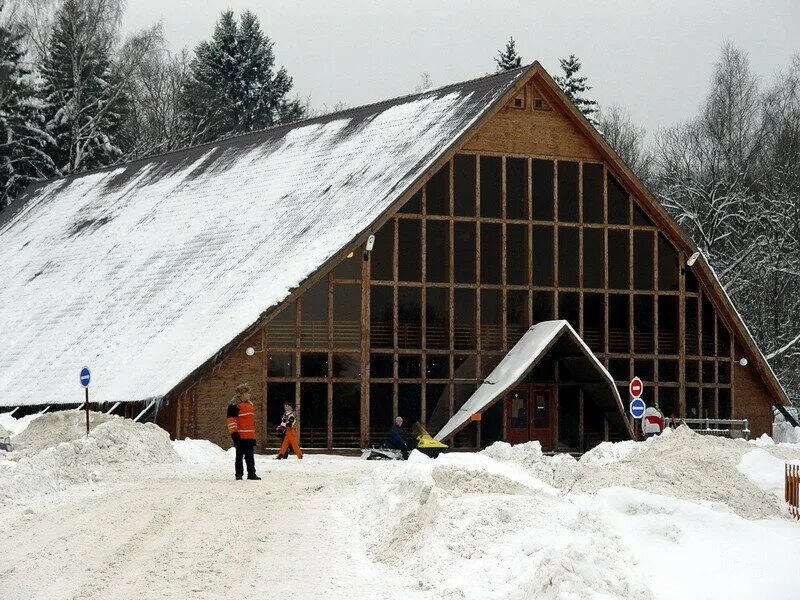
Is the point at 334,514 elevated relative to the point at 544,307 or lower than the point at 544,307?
lower

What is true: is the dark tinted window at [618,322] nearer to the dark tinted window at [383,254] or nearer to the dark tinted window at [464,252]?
the dark tinted window at [464,252]

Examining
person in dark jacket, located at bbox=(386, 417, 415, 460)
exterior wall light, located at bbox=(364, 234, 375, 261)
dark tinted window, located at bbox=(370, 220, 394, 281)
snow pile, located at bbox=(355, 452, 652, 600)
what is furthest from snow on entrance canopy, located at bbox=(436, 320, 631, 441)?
snow pile, located at bbox=(355, 452, 652, 600)

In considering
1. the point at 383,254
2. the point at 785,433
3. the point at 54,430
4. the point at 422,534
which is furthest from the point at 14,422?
the point at 785,433

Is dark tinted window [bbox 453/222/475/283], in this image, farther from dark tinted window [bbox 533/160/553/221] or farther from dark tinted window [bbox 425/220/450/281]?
dark tinted window [bbox 533/160/553/221]

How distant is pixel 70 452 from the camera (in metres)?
26.4

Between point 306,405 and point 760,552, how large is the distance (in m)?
24.3

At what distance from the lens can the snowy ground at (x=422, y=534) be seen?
13.9 meters

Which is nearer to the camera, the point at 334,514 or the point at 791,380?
the point at 334,514

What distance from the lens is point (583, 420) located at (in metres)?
41.9

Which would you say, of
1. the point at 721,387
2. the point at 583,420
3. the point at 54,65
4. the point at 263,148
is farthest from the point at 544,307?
the point at 54,65

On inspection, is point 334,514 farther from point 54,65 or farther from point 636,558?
point 54,65

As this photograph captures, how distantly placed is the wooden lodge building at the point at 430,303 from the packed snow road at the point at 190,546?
1455 cm

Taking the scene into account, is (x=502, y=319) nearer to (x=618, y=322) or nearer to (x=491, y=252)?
(x=491, y=252)

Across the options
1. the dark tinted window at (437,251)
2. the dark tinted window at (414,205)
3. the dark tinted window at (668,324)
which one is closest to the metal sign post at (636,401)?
the dark tinted window at (668,324)
